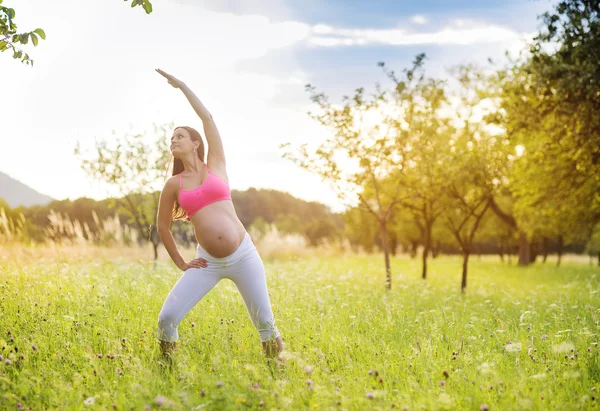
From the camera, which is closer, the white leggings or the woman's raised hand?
the white leggings

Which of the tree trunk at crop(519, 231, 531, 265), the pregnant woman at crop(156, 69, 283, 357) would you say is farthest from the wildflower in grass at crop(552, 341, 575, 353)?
the tree trunk at crop(519, 231, 531, 265)

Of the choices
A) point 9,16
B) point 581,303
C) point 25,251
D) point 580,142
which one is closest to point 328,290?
point 581,303

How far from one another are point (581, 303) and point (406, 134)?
5.28m

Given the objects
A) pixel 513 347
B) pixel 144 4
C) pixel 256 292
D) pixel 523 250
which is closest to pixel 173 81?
pixel 144 4

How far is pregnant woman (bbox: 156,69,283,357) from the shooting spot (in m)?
4.50

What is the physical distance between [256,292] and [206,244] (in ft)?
2.11

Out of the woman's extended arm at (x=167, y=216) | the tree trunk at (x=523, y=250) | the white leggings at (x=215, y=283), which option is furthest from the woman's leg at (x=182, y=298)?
the tree trunk at (x=523, y=250)

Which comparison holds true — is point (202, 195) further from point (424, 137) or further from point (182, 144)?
point (424, 137)

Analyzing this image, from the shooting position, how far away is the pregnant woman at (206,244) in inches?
177

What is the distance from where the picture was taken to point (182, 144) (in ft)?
15.7

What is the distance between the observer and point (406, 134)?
1199 cm

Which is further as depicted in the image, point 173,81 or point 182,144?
point 173,81

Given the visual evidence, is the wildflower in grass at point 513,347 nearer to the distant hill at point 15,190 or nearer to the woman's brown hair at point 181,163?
the woman's brown hair at point 181,163

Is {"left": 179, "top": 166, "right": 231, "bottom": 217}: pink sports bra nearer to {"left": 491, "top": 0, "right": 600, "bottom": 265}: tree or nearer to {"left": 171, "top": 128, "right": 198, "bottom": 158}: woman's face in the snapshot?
{"left": 171, "top": 128, "right": 198, "bottom": 158}: woman's face
